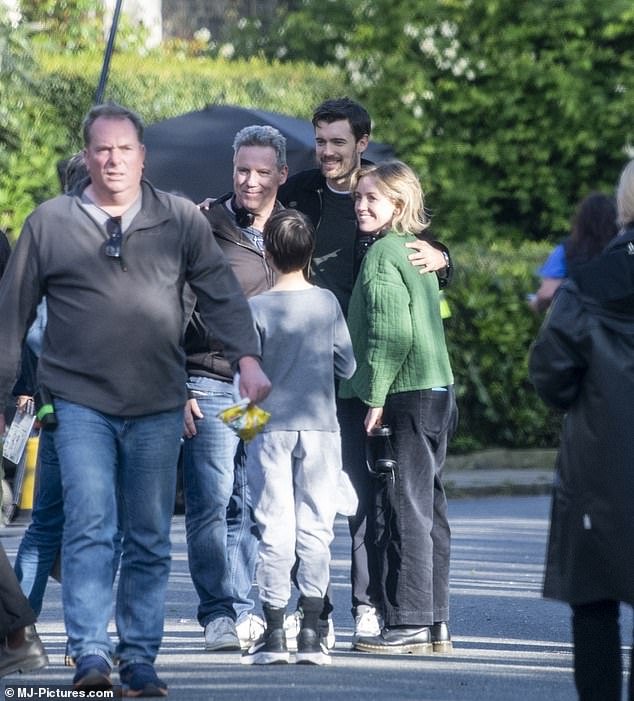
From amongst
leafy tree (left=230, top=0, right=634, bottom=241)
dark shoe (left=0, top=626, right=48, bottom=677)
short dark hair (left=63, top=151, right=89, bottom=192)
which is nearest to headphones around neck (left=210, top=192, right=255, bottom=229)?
short dark hair (left=63, top=151, right=89, bottom=192)

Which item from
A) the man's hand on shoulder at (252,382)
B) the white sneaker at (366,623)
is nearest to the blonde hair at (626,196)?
the man's hand on shoulder at (252,382)

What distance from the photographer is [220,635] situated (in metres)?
7.13

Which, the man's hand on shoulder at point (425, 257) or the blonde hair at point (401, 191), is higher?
the blonde hair at point (401, 191)

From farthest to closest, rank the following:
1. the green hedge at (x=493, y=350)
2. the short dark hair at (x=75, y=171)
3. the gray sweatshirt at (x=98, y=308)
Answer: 1. the green hedge at (x=493, y=350)
2. the short dark hair at (x=75, y=171)
3. the gray sweatshirt at (x=98, y=308)

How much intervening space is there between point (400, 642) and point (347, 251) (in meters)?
1.52

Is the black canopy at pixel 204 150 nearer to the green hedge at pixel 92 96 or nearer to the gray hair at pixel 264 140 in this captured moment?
the green hedge at pixel 92 96

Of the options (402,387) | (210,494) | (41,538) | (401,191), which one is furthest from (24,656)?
(401,191)

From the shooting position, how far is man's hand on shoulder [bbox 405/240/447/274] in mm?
7180

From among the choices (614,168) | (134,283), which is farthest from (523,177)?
(134,283)

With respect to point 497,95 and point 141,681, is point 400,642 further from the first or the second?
point 497,95

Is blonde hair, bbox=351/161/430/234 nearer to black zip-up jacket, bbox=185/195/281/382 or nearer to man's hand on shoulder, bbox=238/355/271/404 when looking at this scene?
black zip-up jacket, bbox=185/195/281/382

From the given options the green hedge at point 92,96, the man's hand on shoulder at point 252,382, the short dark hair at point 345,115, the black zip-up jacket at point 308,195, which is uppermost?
the green hedge at point 92,96

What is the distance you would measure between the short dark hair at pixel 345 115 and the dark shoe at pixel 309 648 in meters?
2.02

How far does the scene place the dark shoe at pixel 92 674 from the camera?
5.90 m
